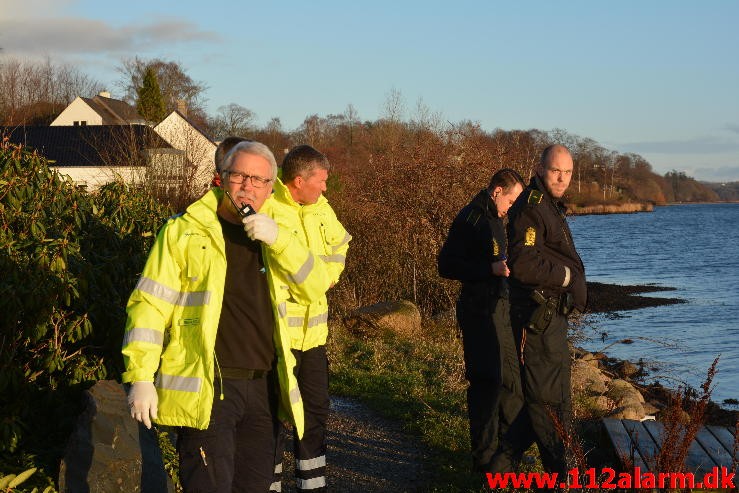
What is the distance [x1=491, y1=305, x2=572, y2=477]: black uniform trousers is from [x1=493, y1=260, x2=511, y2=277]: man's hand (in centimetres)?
30

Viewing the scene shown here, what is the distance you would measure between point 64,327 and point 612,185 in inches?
4103

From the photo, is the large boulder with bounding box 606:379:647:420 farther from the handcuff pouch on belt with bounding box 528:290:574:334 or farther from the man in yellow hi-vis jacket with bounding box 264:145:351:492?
the man in yellow hi-vis jacket with bounding box 264:145:351:492

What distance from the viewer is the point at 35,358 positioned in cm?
571

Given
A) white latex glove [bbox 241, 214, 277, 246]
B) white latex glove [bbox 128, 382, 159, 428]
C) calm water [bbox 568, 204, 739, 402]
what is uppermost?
white latex glove [bbox 241, 214, 277, 246]

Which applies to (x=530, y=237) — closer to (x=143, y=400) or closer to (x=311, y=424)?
(x=311, y=424)

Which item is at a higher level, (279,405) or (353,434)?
(279,405)

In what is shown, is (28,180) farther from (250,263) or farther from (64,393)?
(250,263)

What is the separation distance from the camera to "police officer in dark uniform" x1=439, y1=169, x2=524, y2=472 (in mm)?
6133

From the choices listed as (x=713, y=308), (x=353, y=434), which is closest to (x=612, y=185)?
(x=713, y=308)

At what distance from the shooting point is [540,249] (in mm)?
5730

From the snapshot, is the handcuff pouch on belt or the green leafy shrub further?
the handcuff pouch on belt

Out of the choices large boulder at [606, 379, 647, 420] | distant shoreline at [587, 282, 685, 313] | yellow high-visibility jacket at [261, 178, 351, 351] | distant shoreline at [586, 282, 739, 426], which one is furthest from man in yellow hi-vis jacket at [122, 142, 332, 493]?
distant shoreline at [587, 282, 685, 313]

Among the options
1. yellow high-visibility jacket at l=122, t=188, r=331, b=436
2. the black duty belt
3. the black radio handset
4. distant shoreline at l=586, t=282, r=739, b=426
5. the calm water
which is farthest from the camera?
distant shoreline at l=586, t=282, r=739, b=426

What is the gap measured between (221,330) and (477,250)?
2.81 m
